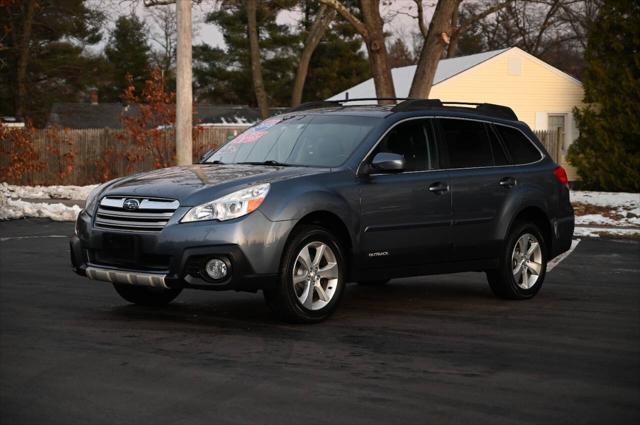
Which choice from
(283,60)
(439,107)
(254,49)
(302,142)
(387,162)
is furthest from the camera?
(283,60)

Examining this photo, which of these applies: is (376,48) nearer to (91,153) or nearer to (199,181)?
(91,153)

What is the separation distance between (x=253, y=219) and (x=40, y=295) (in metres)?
2.88

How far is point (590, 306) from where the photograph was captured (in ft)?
34.6

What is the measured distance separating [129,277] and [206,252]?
70cm

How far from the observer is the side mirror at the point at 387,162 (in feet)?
31.0

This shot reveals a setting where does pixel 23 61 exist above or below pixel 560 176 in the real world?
above

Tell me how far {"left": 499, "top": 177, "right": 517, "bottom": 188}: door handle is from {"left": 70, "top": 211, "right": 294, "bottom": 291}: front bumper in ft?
9.05

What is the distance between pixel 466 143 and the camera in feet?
35.0

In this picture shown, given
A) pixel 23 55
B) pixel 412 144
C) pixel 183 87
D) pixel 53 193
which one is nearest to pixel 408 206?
pixel 412 144

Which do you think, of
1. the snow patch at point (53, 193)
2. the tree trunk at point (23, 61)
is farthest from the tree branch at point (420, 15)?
the tree trunk at point (23, 61)

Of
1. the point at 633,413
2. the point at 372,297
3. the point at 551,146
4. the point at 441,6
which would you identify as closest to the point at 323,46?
the point at 551,146

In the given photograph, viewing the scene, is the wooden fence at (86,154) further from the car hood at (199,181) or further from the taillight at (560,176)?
the car hood at (199,181)

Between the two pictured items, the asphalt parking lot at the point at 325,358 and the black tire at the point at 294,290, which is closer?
the asphalt parking lot at the point at 325,358

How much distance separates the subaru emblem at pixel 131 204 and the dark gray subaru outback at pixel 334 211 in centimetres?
1
